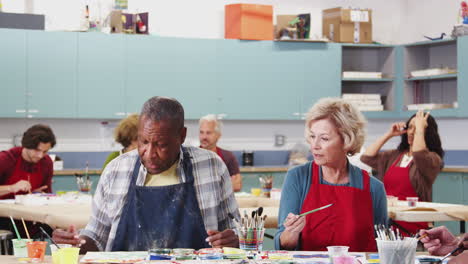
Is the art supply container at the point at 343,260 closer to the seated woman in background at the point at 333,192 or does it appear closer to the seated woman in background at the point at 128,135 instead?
the seated woman in background at the point at 333,192

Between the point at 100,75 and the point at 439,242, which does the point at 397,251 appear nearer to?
the point at 439,242

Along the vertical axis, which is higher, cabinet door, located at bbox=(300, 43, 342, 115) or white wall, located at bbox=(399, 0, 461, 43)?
white wall, located at bbox=(399, 0, 461, 43)

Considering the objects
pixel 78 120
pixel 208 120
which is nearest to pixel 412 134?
pixel 208 120

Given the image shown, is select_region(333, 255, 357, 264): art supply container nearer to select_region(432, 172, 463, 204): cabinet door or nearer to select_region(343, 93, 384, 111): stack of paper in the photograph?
select_region(432, 172, 463, 204): cabinet door

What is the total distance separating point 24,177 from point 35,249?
325 cm

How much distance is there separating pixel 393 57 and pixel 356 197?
6467 millimetres

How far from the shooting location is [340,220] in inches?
132

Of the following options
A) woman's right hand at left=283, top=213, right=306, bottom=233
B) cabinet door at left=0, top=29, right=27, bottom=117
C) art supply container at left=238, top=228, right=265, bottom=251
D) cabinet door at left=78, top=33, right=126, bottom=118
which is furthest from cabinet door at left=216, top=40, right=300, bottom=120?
art supply container at left=238, top=228, right=265, bottom=251

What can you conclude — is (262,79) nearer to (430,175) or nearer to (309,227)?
(430,175)

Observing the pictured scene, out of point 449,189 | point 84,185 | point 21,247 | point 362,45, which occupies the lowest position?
point 449,189

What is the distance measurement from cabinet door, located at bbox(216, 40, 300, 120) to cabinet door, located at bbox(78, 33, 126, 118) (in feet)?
3.93

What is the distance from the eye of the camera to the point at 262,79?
9.06 m

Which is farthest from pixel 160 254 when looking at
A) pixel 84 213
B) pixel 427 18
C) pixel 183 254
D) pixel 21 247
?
pixel 427 18

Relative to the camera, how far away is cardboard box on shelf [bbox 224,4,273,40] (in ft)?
29.0
